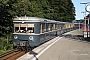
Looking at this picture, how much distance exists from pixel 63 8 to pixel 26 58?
5428 centimetres

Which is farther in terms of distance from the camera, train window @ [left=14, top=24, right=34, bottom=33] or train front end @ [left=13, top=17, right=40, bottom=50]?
train window @ [left=14, top=24, right=34, bottom=33]

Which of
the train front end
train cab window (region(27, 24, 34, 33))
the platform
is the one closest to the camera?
the platform

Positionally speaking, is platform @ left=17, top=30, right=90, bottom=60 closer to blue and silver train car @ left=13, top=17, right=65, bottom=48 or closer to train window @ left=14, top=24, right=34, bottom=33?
blue and silver train car @ left=13, top=17, right=65, bottom=48

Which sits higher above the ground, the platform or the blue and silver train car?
the blue and silver train car

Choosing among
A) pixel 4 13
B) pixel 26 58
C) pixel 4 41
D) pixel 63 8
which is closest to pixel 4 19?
pixel 4 13

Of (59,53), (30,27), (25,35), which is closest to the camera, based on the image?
(59,53)

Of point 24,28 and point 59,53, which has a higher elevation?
point 24,28

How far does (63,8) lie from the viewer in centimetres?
6425

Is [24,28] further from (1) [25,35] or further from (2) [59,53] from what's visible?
(2) [59,53]

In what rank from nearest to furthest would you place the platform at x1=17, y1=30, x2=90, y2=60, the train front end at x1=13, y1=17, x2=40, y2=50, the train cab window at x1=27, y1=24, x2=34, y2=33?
the platform at x1=17, y1=30, x2=90, y2=60
the train front end at x1=13, y1=17, x2=40, y2=50
the train cab window at x1=27, y1=24, x2=34, y2=33

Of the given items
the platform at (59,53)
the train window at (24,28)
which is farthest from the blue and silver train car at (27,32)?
the platform at (59,53)

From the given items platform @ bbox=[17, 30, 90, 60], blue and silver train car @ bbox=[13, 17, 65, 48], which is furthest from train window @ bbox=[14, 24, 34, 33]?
platform @ bbox=[17, 30, 90, 60]

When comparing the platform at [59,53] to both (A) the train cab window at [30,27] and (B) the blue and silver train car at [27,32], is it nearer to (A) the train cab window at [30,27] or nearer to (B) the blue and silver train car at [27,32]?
(B) the blue and silver train car at [27,32]

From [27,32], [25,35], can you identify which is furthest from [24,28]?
[25,35]
